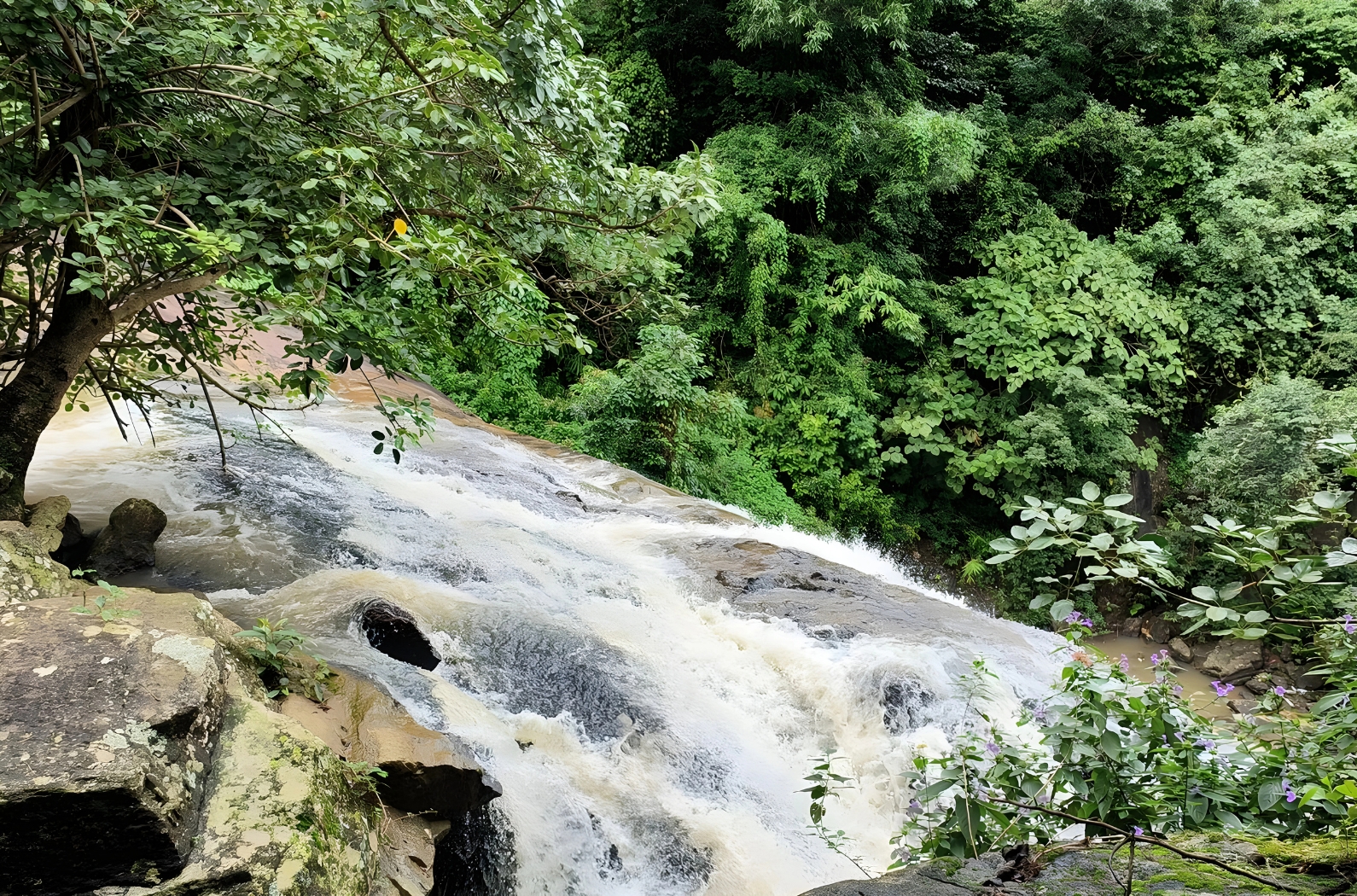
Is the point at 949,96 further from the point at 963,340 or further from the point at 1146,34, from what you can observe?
the point at 963,340

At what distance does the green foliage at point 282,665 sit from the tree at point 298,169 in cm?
103

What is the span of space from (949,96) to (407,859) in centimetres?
1358

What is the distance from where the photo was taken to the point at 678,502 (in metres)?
7.79

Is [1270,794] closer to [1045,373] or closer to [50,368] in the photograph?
[50,368]

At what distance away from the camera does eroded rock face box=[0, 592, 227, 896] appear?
1.86m

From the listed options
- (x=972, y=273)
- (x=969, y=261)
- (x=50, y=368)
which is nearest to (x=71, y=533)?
(x=50, y=368)

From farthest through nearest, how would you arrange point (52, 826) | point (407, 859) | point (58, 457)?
point (58, 457)
point (407, 859)
point (52, 826)

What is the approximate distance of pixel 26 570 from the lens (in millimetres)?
2824

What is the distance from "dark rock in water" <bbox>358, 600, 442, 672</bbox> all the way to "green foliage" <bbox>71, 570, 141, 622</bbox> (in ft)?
5.09

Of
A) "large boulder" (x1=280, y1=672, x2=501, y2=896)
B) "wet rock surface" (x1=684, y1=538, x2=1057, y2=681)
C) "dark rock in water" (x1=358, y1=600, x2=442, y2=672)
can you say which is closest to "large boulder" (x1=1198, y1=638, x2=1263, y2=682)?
"wet rock surface" (x1=684, y1=538, x2=1057, y2=681)

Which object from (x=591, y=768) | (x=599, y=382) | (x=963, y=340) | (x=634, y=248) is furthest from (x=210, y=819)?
(x=963, y=340)

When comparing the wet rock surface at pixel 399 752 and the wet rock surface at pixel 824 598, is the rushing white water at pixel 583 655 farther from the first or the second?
the wet rock surface at pixel 399 752

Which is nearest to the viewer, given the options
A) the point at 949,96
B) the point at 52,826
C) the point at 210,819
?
A: the point at 52,826

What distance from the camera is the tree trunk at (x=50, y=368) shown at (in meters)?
3.98
